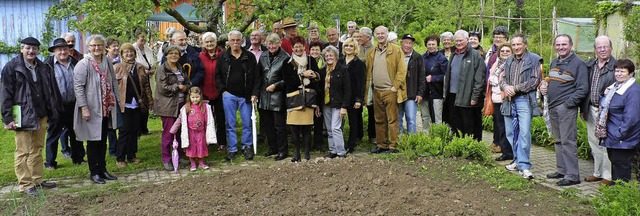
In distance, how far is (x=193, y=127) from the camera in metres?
7.50

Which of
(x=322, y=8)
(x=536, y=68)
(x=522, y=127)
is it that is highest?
(x=322, y=8)

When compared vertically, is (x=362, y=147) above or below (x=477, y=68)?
below

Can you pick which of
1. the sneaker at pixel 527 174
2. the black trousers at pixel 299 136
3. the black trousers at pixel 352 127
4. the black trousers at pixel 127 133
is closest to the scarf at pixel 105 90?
the black trousers at pixel 127 133

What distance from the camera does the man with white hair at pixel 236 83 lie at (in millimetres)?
7996

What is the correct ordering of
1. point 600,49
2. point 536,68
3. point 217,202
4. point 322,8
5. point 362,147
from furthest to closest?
point 362,147 → point 322,8 → point 536,68 → point 600,49 → point 217,202

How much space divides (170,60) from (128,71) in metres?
0.65

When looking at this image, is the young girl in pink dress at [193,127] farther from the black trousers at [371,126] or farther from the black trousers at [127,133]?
the black trousers at [371,126]

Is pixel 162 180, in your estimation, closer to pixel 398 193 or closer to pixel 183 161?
pixel 183 161

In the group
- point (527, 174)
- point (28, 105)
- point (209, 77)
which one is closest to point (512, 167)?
point (527, 174)

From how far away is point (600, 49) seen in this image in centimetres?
612

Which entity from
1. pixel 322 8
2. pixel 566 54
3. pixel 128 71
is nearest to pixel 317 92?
pixel 322 8

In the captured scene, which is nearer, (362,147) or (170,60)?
(170,60)

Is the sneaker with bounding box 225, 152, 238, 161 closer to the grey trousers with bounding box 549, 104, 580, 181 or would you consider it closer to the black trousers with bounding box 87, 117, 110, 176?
the black trousers with bounding box 87, 117, 110, 176

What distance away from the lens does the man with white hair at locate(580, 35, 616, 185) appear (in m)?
6.14
